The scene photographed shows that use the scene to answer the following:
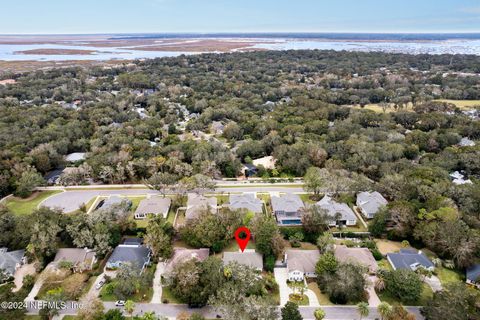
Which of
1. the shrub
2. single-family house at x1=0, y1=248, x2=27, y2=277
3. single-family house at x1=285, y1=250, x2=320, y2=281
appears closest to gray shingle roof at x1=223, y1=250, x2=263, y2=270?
the shrub

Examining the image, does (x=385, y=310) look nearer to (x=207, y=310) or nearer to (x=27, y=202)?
(x=207, y=310)

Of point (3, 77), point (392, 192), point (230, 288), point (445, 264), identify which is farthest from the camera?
point (3, 77)

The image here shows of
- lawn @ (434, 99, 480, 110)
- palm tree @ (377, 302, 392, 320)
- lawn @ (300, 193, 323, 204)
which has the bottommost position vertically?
lawn @ (300, 193, 323, 204)

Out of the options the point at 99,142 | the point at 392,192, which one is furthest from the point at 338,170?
the point at 99,142

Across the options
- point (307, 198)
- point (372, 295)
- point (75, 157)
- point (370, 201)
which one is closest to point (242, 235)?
point (307, 198)

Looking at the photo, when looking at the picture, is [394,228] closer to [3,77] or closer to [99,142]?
[99,142]

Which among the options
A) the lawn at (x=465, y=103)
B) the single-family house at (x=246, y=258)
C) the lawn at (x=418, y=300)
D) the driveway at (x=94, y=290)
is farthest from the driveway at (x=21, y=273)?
the lawn at (x=465, y=103)

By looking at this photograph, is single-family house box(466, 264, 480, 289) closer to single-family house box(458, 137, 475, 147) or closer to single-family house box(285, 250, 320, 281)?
single-family house box(285, 250, 320, 281)
